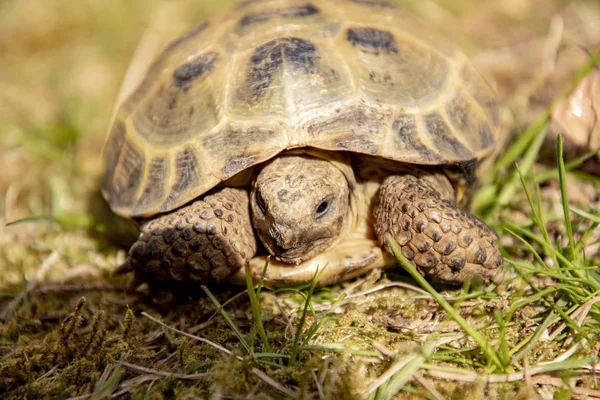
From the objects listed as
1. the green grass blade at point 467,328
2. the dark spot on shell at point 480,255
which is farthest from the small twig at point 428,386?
the dark spot on shell at point 480,255

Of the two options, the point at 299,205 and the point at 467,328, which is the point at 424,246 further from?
the point at 299,205

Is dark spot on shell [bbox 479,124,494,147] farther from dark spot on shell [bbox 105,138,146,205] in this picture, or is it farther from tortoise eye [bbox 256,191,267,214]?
dark spot on shell [bbox 105,138,146,205]

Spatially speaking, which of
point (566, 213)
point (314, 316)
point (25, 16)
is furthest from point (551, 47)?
point (25, 16)

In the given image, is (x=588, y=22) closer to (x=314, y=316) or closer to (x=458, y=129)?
(x=458, y=129)

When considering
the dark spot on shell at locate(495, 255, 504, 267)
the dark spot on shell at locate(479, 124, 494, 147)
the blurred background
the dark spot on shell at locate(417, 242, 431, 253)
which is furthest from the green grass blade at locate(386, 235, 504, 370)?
the blurred background

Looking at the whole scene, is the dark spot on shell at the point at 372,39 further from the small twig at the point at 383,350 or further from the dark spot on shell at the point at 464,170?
the small twig at the point at 383,350

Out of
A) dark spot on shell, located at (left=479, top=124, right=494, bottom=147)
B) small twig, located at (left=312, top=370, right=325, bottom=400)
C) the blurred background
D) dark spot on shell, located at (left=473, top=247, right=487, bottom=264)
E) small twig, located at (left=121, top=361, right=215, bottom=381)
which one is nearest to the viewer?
small twig, located at (left=312, top=370, right=325, bottom=400)

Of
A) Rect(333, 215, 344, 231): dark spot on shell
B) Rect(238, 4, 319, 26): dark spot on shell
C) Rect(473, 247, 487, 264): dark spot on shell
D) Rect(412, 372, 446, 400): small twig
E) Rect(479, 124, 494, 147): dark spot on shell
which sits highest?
Rect(238, 4, 319, 26): dark spot on shell
